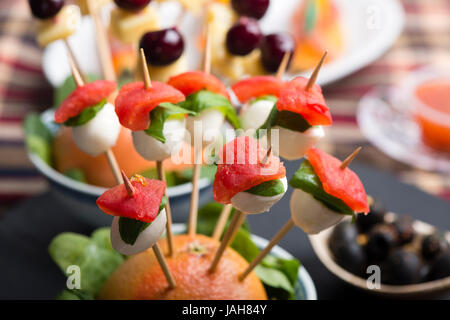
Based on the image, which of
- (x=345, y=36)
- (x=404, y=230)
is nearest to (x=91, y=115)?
(x=404, y=230)

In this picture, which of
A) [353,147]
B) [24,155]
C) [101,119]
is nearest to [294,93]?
[101,119]

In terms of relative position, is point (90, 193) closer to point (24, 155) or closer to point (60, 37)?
point (60, 37)

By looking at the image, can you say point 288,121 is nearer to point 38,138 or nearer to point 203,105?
point 203,105

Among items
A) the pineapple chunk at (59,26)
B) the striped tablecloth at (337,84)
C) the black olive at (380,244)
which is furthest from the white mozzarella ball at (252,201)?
the striped tablecloth at (337,84)

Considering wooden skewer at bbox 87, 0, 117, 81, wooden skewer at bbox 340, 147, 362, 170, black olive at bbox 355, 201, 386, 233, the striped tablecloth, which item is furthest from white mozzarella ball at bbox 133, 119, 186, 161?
the striped tablecloth

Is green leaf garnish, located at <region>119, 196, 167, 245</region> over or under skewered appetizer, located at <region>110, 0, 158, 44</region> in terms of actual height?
under

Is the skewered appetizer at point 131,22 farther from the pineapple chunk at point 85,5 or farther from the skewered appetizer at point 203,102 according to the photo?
the skewered appetizer at point 203,102

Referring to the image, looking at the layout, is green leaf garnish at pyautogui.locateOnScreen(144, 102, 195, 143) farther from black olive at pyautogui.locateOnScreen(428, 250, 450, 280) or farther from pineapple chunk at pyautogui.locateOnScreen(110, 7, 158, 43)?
black olive at pyautogui.locateOnScreen(428, 250, 450, 280)
